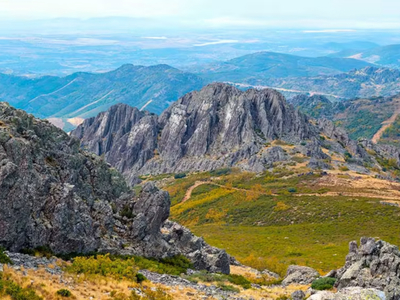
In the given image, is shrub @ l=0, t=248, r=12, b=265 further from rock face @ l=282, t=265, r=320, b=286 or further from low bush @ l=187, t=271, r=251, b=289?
rock face @ l=282, t=265, r=320, b=286

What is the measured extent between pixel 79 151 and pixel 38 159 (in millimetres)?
14369

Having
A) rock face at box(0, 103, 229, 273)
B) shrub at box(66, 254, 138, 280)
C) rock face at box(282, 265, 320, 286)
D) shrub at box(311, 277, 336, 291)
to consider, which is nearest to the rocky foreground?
shrub at box(311, 277, 336, 291)

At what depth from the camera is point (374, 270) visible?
3878cm

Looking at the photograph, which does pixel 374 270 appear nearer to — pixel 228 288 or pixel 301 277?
pixel 301 277

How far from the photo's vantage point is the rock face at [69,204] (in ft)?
119

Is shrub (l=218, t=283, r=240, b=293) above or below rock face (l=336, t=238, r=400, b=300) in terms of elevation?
below

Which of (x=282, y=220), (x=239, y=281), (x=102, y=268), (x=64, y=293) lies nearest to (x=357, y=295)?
(x=239, y=281)

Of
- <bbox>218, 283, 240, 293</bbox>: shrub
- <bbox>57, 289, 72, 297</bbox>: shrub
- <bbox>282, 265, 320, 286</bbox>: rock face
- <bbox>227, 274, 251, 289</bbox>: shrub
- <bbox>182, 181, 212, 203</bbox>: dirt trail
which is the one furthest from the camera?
<bbox>182, 181, 212, 203</bbox>: dirt trail

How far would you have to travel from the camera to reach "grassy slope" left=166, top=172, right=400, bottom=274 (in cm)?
8351

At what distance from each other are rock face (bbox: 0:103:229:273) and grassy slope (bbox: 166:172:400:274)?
86.5 feet

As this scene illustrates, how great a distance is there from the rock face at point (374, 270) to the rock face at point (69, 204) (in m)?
17.4

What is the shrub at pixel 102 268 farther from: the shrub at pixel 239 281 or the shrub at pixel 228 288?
the shrub at pixel 239 281

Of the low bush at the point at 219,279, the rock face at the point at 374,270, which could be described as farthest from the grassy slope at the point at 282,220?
the rock face at the point at 374,270

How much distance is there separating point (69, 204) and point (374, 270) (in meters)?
32.3
